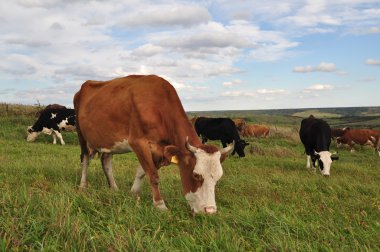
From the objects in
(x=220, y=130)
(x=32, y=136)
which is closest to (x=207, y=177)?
(x=220, y=130)

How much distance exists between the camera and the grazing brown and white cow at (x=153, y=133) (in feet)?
17.5

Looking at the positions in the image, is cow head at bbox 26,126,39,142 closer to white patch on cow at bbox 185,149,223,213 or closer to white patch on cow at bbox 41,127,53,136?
white patch on cow at bbox 41,127,53,136

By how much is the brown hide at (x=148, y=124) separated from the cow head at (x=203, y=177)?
3cm

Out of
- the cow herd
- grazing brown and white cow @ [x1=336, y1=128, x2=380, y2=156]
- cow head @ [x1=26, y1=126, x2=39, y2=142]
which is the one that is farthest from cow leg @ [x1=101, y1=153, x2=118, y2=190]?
grazing brown and white cow @ [x1=336, y1=128, x2=380, y2=156]

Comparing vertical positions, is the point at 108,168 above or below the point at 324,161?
above

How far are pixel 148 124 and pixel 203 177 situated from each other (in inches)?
52.4

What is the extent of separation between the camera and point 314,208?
6.43 metres

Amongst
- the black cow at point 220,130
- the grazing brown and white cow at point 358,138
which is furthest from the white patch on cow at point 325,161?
the grazing brown and white cow at point 358,138

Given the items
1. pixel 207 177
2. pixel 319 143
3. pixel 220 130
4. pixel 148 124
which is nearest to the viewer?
pixel 207 177

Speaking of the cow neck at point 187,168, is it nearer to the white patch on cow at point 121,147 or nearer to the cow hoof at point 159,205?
the cow hoof at point 159,205

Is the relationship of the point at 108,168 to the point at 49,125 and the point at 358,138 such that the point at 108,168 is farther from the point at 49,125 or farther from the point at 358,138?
the point at 358,138

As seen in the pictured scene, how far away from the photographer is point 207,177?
5.29 metres

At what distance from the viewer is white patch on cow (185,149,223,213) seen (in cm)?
525

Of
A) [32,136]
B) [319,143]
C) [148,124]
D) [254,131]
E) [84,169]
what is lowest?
[254,131]
